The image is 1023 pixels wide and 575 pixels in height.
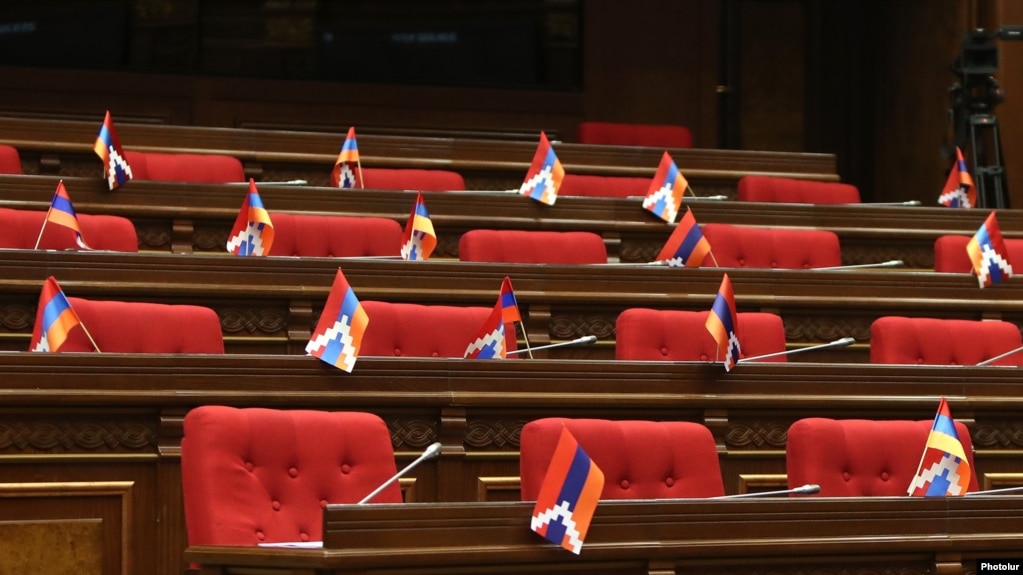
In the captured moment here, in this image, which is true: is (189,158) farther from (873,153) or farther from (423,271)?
(873,153)

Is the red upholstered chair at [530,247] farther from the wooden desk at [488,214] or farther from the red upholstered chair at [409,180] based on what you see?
the red upholstered chair at [409,180]

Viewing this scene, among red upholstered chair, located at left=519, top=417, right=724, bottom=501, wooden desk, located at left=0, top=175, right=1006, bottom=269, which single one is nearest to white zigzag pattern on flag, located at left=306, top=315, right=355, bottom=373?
red upholstered chair, located at left=519, top=417, right=724, bottom=501

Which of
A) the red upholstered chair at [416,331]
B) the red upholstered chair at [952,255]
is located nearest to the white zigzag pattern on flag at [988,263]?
the red upholstered chair at [952,255]

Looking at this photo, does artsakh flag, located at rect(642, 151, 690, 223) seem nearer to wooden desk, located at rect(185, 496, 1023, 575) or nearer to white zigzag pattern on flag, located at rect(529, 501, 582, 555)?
wooden desk, located at rect(185, 496, 1023, 575)

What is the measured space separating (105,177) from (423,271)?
88 centimetres

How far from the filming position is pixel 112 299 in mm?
3074

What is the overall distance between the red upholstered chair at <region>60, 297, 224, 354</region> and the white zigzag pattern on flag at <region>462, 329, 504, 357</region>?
44 centimetres

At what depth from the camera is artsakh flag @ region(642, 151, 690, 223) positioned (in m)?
4.02

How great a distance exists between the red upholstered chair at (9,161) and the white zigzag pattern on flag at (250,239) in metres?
0.88

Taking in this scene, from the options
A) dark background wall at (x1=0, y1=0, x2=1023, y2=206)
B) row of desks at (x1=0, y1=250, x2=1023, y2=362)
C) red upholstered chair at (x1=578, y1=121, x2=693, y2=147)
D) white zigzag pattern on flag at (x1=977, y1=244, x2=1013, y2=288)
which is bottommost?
row of desks at (x1=0, y1=250, x2=1023, y2=362)

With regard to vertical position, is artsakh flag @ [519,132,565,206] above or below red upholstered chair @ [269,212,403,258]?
above

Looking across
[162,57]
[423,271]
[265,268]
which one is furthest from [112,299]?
[162,57]

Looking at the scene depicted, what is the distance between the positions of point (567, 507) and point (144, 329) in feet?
3.59

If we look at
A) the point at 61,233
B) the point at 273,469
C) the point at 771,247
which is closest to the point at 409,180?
the point at 771,247
